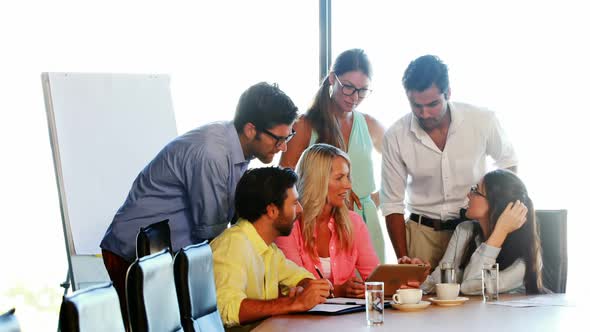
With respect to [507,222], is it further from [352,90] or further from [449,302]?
[352,90]

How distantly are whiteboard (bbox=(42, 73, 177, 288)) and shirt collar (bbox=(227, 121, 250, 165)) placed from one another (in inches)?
66.7

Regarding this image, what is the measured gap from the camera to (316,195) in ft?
11.0

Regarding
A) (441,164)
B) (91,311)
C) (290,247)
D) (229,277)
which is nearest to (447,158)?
(441,164)

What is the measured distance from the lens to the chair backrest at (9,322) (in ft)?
3.79

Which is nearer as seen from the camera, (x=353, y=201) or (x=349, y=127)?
(x=353, y=201)

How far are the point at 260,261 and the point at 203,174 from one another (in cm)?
39

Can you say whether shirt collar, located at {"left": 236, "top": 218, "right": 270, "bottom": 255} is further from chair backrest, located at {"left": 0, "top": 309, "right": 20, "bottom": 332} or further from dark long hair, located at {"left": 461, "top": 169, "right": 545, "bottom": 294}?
chair backrest, located at {"left": 0, "top": 309, "right": 20, "bottom": 332}

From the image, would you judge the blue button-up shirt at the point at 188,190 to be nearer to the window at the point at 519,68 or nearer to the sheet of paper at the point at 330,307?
the sheet of paper at the point at 330,307

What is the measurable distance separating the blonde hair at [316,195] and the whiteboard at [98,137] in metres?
1.53

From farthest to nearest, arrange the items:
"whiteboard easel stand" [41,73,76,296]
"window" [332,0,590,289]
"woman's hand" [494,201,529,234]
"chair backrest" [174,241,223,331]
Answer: "window" [332,0,590,289] → "whiteboard easel stand" [41,73,76,296] → "woman's hand" [494,201,529,234] → "chair backrest" [174,241,223,331]

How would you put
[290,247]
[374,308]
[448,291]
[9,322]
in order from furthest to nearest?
[290,247], [448,291], [374,308], [9,322]

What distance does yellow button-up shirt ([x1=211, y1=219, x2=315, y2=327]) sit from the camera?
2.60 m

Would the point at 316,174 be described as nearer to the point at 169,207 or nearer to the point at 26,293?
the point at 169,207

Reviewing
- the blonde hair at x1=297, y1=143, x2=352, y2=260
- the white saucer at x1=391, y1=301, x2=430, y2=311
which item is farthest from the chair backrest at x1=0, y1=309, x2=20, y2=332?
the blonde hair at x1=297, y1=143, x2=352, y2=260
